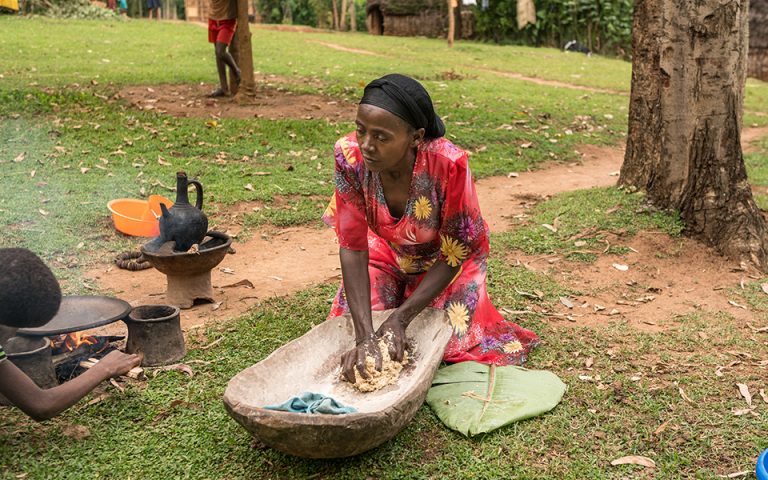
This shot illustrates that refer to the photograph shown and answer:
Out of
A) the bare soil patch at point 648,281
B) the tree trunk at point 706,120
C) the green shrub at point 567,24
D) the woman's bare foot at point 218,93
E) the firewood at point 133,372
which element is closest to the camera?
the firewood at point 133,372

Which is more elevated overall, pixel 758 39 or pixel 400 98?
pixel 758 39

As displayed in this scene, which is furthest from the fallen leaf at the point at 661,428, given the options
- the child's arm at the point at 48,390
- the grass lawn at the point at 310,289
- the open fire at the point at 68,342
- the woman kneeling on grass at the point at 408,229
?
the open fire at the point at 68,342

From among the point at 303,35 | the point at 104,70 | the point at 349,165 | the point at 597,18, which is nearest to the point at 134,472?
the point at 349,165

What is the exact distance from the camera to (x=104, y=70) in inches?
483

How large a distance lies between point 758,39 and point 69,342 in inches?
716

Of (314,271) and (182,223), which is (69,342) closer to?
(182,223)

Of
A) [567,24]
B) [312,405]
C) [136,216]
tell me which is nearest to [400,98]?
[312,405]

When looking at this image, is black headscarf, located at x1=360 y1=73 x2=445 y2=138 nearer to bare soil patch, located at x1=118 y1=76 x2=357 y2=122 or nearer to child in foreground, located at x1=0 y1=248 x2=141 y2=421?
child in foreground, located at x1=0 y1=248 x2=141 y2=421

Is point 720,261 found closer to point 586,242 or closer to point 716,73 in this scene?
point 586,242

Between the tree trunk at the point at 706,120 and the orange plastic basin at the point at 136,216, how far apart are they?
3840 mm

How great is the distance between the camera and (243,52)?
9.73 metres

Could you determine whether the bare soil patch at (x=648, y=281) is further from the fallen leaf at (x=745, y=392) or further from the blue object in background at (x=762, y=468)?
the blue object in background at (x=762, y=468)

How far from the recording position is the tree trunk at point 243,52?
955cm

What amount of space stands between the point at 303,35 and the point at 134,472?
19.2 m
